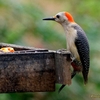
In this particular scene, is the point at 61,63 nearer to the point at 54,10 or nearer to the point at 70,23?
the point at 70,23

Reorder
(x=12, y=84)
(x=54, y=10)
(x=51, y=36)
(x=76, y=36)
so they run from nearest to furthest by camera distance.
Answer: (x=12, y=84) < (x=76, y=36) < (x=51, y=36) < (x=54, y=10)

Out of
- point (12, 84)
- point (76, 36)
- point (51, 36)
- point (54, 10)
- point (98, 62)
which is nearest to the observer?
point (12, 84)

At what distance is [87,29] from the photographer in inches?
382

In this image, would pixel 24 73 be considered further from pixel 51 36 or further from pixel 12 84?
pixel 51 36

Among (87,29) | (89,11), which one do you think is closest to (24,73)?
(87,29)

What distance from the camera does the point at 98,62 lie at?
10.1 metres

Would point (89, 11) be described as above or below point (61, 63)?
above

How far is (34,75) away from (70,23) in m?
2.17

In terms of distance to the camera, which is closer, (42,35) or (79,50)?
(79,50)

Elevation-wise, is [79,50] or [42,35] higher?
[42,35]

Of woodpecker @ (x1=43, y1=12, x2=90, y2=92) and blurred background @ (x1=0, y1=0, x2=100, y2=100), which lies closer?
woodpecker @ (x1=43, y1=12, x2=90, y2=92)

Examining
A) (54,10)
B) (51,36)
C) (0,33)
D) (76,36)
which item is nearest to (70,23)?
(76,36)

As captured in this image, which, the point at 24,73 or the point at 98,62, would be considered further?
the point at 98,62

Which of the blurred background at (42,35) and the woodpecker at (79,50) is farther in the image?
the blurred background at (42,35)
